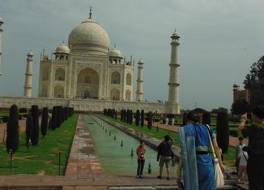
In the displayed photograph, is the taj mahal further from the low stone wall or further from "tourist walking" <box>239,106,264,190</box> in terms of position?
"tourist walking" <box>239,106,264,190</box>

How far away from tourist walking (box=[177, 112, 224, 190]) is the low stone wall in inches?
1417

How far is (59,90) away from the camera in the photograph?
4494 cm

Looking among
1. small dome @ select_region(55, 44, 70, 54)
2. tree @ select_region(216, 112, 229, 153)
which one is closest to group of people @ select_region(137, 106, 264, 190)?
tree @ select_region(216, 112, 229, 153)

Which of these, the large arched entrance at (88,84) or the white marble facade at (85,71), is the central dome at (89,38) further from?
the large arched entrance at (88,84)

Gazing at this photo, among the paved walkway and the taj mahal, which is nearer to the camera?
the paved walkway

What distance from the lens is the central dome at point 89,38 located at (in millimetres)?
45969

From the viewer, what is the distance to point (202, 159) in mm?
3412

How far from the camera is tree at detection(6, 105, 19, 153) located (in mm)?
8273

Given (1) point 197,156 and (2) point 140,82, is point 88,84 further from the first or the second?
(1) point 197,156

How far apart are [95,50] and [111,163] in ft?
125

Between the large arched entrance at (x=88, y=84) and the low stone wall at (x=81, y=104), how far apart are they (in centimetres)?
490

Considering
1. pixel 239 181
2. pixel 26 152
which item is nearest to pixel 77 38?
pixel 26 152

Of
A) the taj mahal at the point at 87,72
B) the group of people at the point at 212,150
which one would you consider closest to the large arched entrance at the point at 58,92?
the taj mahal at the point at 87,72

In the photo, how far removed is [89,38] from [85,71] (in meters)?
3.42
